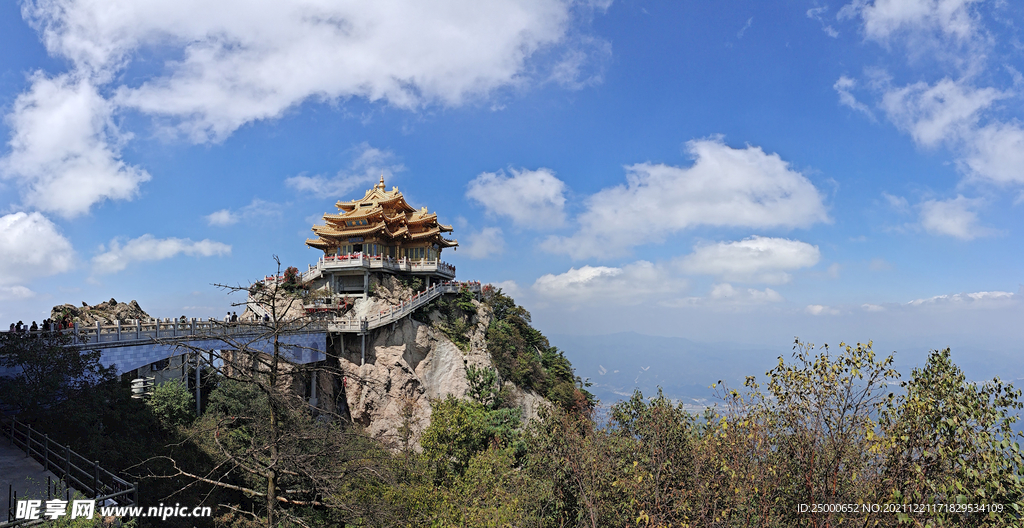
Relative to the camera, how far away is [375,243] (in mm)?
40125

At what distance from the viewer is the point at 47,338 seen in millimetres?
18188

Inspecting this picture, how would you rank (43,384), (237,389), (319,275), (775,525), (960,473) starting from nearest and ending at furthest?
(960,473)
(775,525)
(43,384)
(237,389)
(319,275)

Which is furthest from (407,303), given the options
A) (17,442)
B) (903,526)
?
(903,526)

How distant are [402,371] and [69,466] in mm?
21415

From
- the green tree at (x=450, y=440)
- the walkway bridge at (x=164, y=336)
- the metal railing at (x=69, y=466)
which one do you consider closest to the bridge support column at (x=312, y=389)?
the walkway bridge at (x=164, y=336)

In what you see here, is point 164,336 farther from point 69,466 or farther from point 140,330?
point 69,466

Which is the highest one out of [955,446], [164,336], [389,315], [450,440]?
[389,315]

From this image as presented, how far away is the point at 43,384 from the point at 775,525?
2035 cm

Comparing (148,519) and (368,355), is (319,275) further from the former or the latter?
(148,519)

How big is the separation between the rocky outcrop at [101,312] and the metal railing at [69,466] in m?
11.9

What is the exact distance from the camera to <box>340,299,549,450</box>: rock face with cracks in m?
34.1

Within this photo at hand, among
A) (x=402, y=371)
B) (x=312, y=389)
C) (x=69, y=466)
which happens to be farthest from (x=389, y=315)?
(x=69, y=466)

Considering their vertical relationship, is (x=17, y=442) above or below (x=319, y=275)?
below

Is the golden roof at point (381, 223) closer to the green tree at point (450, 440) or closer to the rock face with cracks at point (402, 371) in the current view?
the rock face with cracks at point (402, 371)
